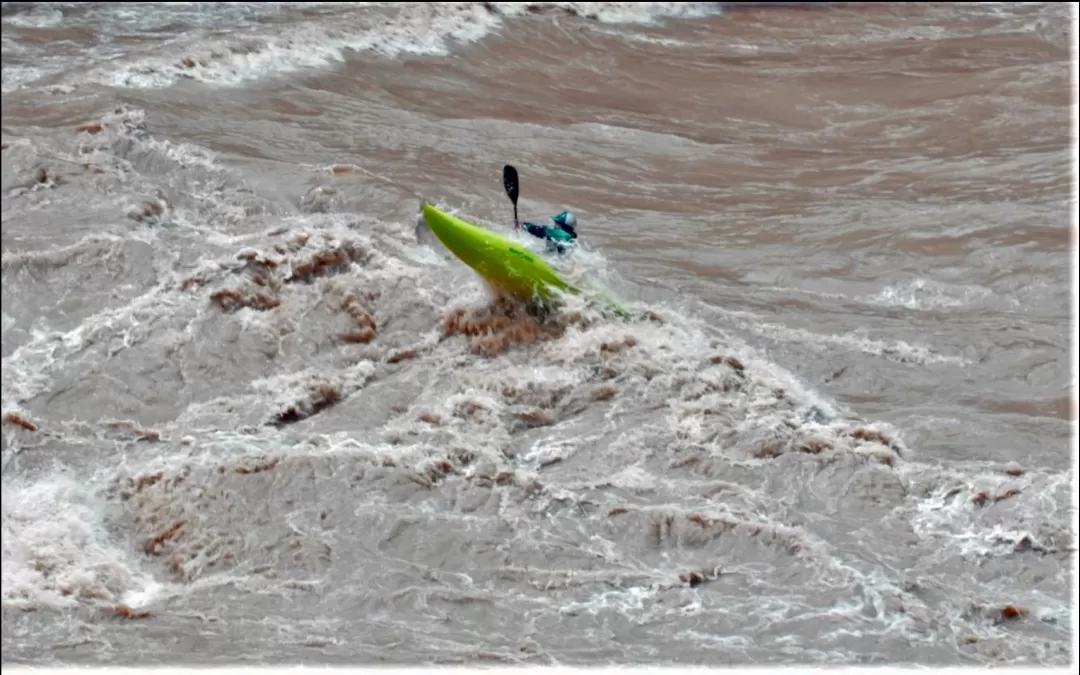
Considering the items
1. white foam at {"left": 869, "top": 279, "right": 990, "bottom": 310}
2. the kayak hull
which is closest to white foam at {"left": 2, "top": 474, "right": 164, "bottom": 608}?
the kayak hull

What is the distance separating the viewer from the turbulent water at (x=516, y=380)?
5246mm

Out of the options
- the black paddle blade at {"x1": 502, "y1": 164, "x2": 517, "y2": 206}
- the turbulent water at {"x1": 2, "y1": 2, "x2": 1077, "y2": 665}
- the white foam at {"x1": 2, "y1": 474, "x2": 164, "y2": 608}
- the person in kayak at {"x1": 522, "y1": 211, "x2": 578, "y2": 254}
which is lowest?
the white foam at {"x1": 2, "y1": 474, "x2": 164, "y2": 608}

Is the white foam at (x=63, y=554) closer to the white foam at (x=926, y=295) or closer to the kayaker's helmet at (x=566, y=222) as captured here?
the kayaker's helmet at (x=566, y=222)

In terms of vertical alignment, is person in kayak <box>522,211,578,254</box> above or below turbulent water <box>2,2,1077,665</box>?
above

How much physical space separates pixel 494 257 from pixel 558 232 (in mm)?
485

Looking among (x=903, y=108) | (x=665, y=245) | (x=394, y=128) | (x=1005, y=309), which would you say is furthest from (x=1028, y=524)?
(x=903, y=108)

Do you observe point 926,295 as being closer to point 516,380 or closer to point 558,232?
point 558,232

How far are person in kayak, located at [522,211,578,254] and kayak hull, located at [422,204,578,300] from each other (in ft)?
0.69

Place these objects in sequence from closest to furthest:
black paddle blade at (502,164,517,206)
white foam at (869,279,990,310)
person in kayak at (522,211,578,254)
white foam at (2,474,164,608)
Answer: white foam at (2,474,164,608), black paddle blade at (502,164,517,206), person in kayak at (522,211,578,254), white foam at (869,279,990,310)

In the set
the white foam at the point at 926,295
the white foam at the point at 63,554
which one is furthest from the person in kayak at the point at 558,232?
the white foam at the point at 63,554

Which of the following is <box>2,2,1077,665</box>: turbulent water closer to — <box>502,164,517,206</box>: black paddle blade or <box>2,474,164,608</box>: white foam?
<box>2,474,164,608</box>: white foam

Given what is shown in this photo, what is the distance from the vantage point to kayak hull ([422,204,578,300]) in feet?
→ 24.3

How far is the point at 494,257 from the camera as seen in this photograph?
7.41 meters

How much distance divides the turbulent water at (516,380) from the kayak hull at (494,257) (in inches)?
6.3
